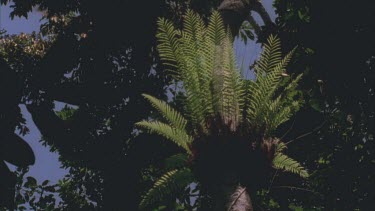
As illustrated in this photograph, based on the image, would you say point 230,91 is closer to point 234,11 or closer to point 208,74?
point 208,74

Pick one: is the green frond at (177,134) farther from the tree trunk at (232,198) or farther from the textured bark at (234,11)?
the textured bark at (234,11)

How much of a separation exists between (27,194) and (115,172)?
151 centimetres

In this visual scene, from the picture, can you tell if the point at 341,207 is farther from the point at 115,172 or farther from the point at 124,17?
the point at 124,17

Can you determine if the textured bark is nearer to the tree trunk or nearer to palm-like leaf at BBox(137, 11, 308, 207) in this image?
palm-like leaf at BBox(137, 11, 308, 207)

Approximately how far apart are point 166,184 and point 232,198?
0.63 metres

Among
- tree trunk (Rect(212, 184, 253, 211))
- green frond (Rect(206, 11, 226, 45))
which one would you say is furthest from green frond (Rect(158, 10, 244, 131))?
tree trunk (Rect(212, 184, 253, 211))

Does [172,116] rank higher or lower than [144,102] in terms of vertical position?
lower

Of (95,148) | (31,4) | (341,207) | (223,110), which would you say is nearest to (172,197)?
(95,148)

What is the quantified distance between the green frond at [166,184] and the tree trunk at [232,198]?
0.48 metres

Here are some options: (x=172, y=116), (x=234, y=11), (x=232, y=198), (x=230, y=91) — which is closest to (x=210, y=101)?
(x=230, y=91)

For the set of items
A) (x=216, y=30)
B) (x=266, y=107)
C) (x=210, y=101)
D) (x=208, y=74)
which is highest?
(x=216, y=30)

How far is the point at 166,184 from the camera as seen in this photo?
2.86 m

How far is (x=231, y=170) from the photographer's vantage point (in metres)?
2.48

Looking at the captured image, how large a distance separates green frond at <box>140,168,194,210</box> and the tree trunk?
0.48 m
